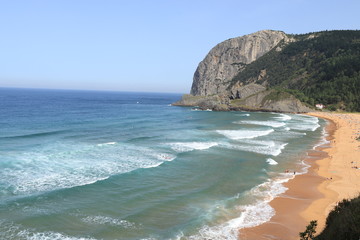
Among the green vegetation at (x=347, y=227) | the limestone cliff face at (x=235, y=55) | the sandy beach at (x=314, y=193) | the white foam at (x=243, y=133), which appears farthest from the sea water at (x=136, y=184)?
the limestone cliff face at (x=235, y=55)

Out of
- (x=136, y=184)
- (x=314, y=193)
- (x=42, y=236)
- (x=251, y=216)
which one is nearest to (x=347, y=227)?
(x=251, y=216)

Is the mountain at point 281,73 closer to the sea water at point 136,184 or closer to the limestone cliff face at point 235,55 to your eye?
the limestone cliff face at point 235,55

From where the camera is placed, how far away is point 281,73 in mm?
142125

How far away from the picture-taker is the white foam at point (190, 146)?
36.7 meters

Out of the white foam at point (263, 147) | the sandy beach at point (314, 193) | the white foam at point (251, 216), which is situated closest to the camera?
the white foam at point (251, 216)

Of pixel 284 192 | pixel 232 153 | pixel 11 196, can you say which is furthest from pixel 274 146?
pixel 11 196

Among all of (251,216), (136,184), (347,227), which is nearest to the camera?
(347,227)

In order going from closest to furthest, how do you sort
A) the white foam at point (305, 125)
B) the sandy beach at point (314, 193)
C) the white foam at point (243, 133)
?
the sandy beach at point (314, 193) → the white foam at point (243, 133) → the white foam at point (305, 125)

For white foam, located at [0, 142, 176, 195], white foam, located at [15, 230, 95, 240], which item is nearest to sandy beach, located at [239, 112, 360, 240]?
white foam, located at [15, 230, 95, 240]

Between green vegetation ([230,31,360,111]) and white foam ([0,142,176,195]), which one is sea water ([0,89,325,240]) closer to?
white foam ([0,142,176,195])

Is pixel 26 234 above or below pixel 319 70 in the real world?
below

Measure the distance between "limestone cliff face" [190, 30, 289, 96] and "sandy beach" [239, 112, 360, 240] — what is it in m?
145

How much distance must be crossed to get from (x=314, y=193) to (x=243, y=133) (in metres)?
27.9

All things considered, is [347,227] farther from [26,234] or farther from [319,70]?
[319,70]
